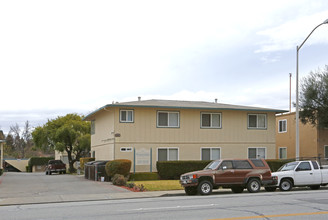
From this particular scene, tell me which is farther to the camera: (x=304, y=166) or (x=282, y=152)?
(x=282, y=152)

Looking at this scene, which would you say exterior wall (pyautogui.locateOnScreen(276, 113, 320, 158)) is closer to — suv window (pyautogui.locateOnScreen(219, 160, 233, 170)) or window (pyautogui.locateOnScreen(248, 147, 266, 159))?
window (pyautogui.locateOnScreen(248, 147, 266, 159))

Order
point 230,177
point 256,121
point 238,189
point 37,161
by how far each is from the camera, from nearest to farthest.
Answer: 1. point 230,177
2. point 238,189
3. point 256,121
4. point 37,161

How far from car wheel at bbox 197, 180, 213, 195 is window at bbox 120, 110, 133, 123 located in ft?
38.2

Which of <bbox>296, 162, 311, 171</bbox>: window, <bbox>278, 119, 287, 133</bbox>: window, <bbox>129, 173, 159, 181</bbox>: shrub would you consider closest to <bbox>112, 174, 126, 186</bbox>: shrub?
<bbox>129, 173, 159, 181</bbox>: shrub

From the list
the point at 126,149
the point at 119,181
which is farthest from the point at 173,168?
the point at 119,181

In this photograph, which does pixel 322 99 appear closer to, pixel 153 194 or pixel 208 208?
pixel 153 194

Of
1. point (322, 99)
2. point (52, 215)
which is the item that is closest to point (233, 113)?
point (322, 99)

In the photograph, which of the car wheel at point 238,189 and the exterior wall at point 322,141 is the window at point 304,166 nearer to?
the car wheel at point 238,189

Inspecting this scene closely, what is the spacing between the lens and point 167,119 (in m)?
31.5

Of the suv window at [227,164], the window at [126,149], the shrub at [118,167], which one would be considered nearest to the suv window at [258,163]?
the suv window at [227,164]

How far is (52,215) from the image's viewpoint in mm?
12773

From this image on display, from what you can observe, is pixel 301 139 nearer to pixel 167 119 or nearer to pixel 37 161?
pixel 167 119

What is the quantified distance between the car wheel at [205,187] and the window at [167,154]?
1132 cm

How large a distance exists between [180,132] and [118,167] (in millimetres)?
6256
